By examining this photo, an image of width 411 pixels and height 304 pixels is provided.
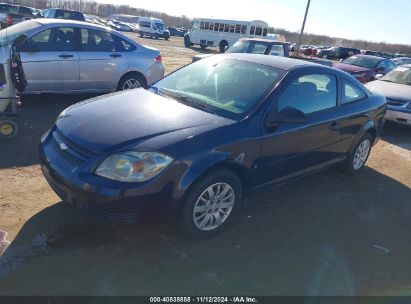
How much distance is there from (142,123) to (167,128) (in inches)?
9.9

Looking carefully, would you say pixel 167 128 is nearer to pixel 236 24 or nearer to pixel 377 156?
pixel 377 156

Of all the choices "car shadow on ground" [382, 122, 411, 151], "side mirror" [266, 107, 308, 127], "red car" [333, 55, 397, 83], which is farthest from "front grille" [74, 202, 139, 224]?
"red car" [333, 55, 397, 83]

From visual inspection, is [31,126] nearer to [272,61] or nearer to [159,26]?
[272,61]

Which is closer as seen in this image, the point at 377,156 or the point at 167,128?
the point at 167,128

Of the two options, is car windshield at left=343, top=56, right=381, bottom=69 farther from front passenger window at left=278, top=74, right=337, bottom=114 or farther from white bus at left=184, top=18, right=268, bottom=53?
white bus at left=184, top=18, right=268, bottom=53

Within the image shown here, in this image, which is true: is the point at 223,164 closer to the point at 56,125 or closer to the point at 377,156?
the point at 56,125

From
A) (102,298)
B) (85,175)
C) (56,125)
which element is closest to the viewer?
(102,298)

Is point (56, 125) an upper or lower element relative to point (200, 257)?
upper

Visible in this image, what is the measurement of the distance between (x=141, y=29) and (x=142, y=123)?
42027 mm

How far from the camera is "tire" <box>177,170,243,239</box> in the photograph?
335 centimetres

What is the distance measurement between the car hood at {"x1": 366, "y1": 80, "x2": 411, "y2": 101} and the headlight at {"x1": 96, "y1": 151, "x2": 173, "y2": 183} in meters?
7.25

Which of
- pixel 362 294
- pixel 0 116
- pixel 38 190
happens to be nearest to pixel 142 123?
pixel 38 190

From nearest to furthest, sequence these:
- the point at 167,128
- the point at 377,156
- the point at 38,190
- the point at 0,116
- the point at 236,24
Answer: the point at 167,128 < the point at 38,190 < the point at 0,116 < the point at 377,156 < the point at 236,24

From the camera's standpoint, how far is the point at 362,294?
3.21 m
